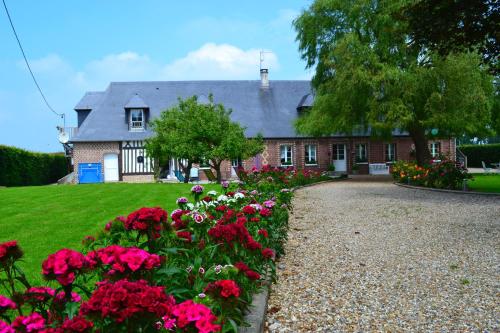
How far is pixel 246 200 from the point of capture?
5781 millimetres

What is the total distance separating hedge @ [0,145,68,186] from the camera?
63.2 feet

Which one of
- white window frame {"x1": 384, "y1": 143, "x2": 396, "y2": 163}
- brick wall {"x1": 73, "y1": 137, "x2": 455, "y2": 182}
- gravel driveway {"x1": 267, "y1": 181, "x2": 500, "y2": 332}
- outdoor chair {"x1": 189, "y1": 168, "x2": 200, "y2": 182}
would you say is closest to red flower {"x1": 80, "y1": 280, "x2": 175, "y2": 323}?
gravel driveway {"x1": 267, "y1": 181, "x2": 500, "y2": 332}

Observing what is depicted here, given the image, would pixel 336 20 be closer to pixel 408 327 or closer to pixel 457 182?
pixel 457 182

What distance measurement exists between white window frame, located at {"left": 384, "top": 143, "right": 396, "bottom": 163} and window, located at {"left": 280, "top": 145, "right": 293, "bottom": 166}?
5690 mm

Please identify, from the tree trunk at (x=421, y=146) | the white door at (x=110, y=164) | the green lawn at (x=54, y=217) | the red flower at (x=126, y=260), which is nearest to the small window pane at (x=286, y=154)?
the tree trunk at (x=421, y=146)

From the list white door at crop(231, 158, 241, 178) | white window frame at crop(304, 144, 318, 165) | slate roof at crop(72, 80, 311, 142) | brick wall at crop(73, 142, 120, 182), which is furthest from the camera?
white window frame at crop(304, 144, 318, 165)

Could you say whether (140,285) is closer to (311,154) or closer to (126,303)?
(126,303)

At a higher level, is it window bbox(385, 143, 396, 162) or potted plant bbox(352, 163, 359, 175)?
window bbox(385, 143, 396, 162)

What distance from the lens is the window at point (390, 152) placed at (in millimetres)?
26531

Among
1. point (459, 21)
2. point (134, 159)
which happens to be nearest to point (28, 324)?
point (459, 21)

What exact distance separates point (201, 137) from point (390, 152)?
13723 millimetres

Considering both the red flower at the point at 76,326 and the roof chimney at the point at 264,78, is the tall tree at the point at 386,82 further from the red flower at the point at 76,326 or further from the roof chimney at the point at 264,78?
the red flower at the point at 76,326

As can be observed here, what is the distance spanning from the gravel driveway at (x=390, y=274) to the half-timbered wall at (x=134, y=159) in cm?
1765

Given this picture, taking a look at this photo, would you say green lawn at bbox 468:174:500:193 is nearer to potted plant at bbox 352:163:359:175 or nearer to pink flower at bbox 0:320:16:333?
potted plant at bbox 352:163:359:175
